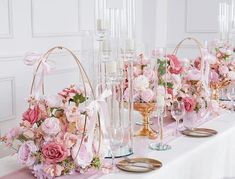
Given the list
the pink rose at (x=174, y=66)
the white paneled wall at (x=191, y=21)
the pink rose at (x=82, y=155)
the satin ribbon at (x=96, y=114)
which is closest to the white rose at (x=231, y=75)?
the pink rose at (x=174, y=66)

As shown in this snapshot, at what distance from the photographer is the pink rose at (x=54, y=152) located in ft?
5.00

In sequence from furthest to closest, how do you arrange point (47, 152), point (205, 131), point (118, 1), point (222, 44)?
point (118, 1), point (222, 44), point (205, 131), point (47, 152)

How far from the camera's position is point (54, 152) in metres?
1.52

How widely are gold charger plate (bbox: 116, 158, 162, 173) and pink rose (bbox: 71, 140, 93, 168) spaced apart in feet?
0.56

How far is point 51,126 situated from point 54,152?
0.32ft

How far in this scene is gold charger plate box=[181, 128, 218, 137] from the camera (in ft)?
7.27

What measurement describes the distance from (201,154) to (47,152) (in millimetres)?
843

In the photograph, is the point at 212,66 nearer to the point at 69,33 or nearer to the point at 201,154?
the point at 201,154

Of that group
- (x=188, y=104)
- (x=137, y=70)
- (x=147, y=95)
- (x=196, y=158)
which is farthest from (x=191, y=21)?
(x=196, y=158)

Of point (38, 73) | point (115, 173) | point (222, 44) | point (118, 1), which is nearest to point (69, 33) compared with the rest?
point (118, 1)

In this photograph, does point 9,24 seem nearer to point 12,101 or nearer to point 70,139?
point 12,101

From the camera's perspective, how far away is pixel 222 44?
3279 mm

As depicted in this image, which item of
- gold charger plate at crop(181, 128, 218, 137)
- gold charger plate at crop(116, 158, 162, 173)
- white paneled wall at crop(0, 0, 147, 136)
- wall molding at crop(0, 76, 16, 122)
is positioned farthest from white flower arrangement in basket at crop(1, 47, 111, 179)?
wall molding at crop(0, 76, 16, 122)

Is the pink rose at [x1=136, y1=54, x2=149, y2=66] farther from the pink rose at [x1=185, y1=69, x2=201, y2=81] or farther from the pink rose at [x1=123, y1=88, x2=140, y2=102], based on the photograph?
the pink rose at [x1=185, y1=69, x2=201, y2=81]
